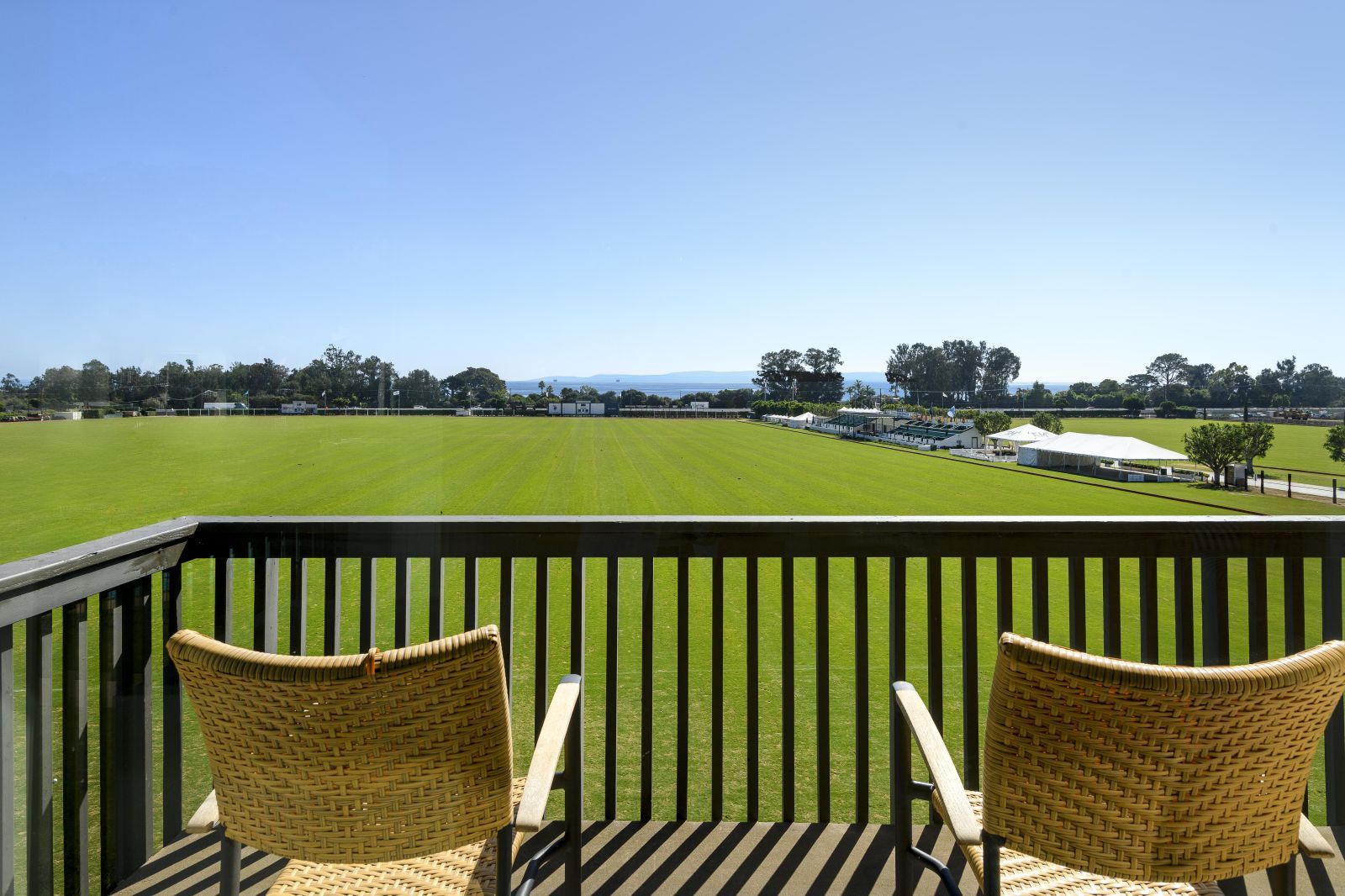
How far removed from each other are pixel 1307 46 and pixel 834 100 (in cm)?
264

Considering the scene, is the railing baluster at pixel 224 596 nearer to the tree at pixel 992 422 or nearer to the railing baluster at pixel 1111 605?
the railing baluster at pixel 1111 605

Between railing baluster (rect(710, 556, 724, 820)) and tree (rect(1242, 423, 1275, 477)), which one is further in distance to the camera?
tree (rect(1242, 423, 1275, 477))

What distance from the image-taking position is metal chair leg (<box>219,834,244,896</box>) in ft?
3.34

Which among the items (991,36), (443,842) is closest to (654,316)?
(991,36)

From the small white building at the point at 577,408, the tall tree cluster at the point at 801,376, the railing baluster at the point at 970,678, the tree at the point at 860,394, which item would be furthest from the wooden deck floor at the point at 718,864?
the small white building at the point at 577,408

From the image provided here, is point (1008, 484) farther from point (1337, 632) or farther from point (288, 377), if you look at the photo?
point (288, 377)

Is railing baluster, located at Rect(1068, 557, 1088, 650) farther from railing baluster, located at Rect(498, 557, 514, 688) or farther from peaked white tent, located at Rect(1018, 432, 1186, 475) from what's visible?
peaked white tent, located at Rect(1018, 432, 1186, 475)

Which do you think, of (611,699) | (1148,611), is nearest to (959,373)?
(1148,611)

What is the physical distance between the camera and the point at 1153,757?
33.2 inches

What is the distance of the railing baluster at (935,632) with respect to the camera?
5.73ft

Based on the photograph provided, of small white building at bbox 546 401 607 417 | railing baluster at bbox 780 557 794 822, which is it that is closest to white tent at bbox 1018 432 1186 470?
railing baluster at bbox 780 557 794 822

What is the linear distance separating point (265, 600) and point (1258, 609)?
103 inches

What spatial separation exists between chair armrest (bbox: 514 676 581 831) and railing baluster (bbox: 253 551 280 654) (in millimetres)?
1027

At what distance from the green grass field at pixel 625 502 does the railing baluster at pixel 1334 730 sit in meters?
0.07
